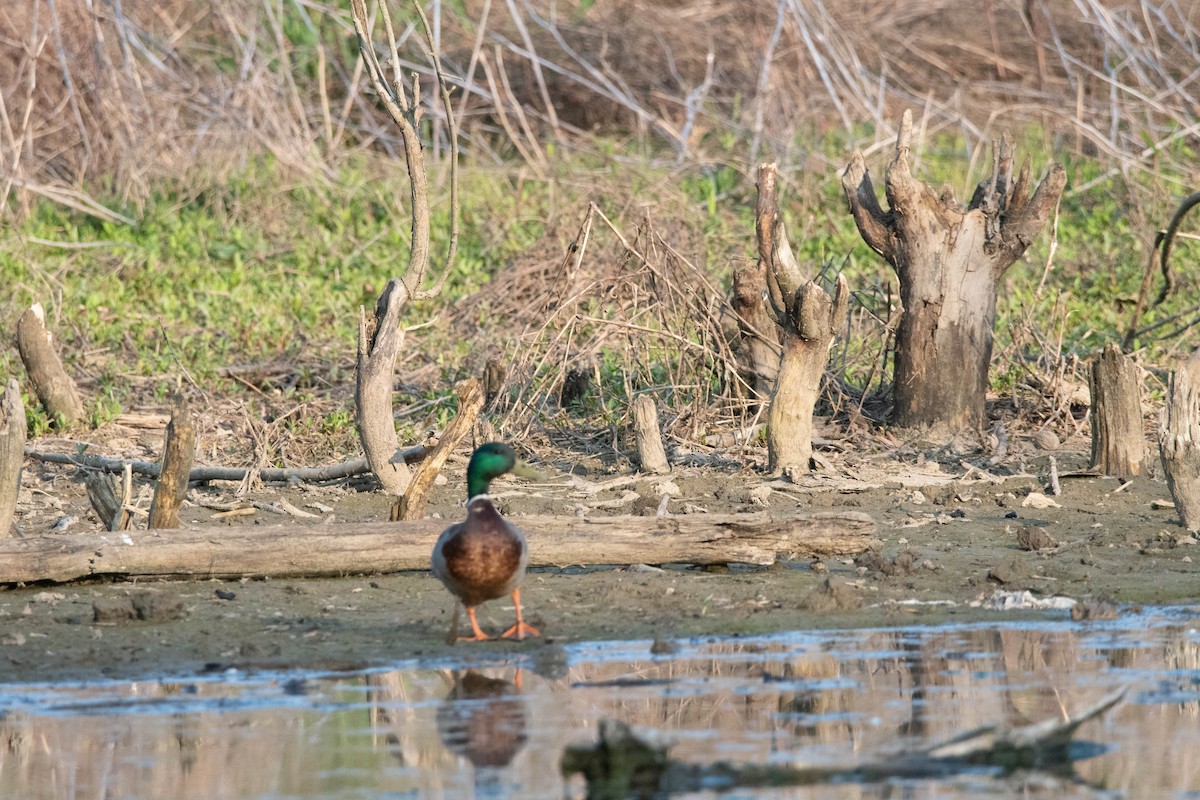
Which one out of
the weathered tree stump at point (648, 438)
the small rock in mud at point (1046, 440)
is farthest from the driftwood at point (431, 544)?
the small rock in mud at point (1046, 440)

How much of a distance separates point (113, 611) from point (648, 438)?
3.02 metres

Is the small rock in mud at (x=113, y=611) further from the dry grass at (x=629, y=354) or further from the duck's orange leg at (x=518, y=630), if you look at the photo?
the dry grass at (x=629, y=354)

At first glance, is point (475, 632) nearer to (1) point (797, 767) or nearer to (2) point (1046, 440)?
(1) point (797, 767)

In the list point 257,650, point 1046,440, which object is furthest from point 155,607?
point 1046,440

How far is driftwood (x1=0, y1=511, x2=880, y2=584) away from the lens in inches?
236

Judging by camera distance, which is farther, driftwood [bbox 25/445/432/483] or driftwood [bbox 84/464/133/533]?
driftwood [bbox 25/445/432/483]

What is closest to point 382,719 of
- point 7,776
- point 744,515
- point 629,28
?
point 7,776

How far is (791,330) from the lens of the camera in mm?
7574

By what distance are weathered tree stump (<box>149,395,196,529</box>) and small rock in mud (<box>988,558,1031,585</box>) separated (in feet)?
10.2

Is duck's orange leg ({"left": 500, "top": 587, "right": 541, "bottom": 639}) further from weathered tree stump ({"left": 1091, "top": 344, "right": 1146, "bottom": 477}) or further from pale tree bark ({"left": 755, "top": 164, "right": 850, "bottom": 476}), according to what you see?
weathered tree stump ({"left": 1091, "top": 344, "right": 1146, "bottom": 477})

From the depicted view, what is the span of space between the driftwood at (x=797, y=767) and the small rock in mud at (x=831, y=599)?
5.81ft

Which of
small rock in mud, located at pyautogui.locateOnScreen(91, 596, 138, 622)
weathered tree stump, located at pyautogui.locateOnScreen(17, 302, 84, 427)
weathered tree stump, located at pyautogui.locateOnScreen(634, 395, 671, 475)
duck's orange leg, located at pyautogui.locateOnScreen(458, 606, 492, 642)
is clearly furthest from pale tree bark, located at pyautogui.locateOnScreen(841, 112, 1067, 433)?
weathered tree stump, located at pyautogui.locateOnScreen(17, 302, 84, 427)

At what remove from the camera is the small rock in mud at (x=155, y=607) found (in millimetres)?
5672

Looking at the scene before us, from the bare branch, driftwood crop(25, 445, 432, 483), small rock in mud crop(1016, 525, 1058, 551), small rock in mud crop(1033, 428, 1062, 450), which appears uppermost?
the bare branch
